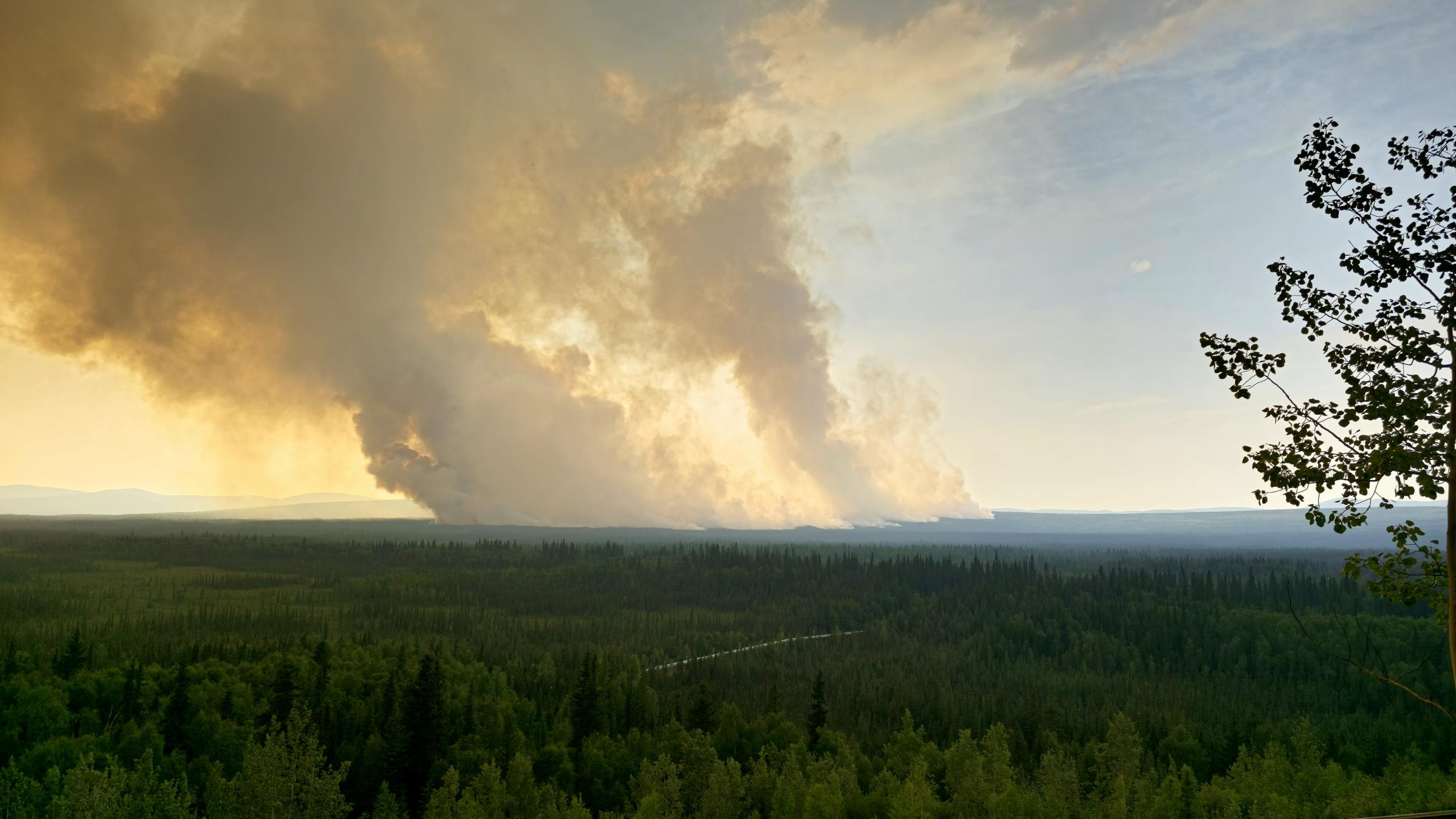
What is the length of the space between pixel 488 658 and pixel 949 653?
96.2 m

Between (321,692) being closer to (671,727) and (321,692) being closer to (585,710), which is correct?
(585,710)

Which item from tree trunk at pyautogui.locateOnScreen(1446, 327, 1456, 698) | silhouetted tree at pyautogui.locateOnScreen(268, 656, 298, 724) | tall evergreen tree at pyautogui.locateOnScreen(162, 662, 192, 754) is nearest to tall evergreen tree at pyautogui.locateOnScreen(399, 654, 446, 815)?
silhouetted tree at pyautogui.locateOnScreen(268, 656, 298, 724)

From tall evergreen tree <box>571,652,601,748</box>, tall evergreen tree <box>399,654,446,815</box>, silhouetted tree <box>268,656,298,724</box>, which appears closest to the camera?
tall evergreen tree <box>399,654,446,815</box>

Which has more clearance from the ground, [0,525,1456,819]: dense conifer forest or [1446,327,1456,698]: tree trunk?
[1446,327,1456,698]: tree trunk

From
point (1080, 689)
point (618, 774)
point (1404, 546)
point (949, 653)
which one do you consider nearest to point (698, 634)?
point (949, 653)

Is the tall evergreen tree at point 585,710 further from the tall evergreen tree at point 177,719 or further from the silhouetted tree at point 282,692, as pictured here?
the tall evergreen tree at point 177,719

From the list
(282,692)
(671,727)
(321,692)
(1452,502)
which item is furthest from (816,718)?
(1452,502)

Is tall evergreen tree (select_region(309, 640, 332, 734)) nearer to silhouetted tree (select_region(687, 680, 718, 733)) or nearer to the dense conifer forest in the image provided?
the dense conifer forest

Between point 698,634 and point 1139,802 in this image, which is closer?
point 1139,802

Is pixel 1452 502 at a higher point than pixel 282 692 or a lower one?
higher

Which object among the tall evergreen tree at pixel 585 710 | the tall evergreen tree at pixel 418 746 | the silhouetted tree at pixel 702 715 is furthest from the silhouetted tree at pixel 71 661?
the silhouetted tree at pixel 702 715

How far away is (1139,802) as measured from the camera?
71500 millimetres

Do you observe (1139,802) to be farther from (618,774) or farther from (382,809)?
(382,809)

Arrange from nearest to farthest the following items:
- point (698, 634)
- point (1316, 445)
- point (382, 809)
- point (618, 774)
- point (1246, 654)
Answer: point (1316, 445)
point (382, 809)
point (618, 774)
point (1246, 654)
point (698, 634)
